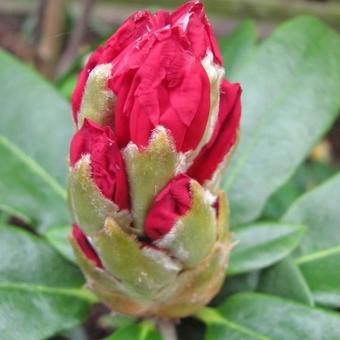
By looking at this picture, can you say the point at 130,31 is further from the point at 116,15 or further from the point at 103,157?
the point at 116,15

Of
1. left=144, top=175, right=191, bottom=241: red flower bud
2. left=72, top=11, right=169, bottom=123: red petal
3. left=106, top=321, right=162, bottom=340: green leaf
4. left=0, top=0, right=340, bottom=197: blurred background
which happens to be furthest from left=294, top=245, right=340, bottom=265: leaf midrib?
left=0, top=0, right=340, bottom=197: blurred background

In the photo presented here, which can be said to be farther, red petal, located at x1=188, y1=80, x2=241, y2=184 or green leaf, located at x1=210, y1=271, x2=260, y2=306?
green leaf, located at x1=210, y1=271, x2=260, y2=306

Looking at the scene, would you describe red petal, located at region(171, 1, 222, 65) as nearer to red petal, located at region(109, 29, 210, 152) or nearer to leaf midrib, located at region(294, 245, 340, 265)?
red petal, located at region(109, 29, 210, 152)

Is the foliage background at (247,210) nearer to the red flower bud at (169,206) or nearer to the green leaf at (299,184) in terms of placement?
the green leaf at (299,184)

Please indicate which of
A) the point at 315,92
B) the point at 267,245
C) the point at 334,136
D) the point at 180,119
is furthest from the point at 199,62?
the point at 334,136

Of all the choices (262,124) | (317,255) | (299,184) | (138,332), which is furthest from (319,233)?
(299,184)

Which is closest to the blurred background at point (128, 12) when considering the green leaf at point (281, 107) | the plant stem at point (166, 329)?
the green leaf at point (281, 107)
